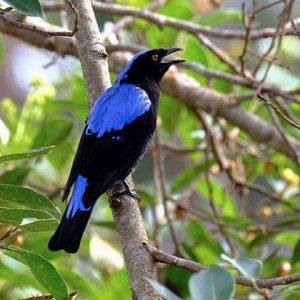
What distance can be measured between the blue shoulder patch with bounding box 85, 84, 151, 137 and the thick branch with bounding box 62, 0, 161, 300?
0.27 ft

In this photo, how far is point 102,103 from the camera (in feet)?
11.0

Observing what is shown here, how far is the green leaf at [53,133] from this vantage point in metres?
4.27

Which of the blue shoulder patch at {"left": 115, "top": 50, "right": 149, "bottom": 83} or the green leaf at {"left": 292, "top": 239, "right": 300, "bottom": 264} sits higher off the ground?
the blue shoulder patch at {"left": 115, "top": 50, "right": 149, "bottom": 83}

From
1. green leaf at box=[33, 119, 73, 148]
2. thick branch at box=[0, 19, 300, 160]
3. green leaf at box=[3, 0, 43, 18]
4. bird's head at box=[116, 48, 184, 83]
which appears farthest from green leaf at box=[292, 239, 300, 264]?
green leaf at box=[3, 0, 43, 18]

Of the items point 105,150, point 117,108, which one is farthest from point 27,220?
point 117,108

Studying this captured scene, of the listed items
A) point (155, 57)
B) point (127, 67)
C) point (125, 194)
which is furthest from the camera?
point (155, 57)

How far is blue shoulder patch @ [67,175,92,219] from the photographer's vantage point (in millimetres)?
3142

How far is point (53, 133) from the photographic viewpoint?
432 cm

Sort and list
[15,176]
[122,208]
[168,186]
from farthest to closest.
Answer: [168,186] < [15,176] < [122,208]

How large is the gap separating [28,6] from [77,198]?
2.79 ft

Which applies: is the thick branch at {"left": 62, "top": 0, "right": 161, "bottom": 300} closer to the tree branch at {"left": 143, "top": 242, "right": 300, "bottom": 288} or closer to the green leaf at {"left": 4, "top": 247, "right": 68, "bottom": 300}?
the tree branch at {"left": 143, "top": 242, "right": 300, "bottom": 288}

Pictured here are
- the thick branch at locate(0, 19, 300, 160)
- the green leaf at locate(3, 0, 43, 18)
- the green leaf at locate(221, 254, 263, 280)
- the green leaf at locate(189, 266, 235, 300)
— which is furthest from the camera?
the thick branch at locate(0, 19, 300, 160)

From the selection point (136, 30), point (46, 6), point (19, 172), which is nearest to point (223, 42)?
point (136, 30)

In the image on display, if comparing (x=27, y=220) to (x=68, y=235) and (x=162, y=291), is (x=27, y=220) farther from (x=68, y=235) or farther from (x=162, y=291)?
(x=162, y=291)
